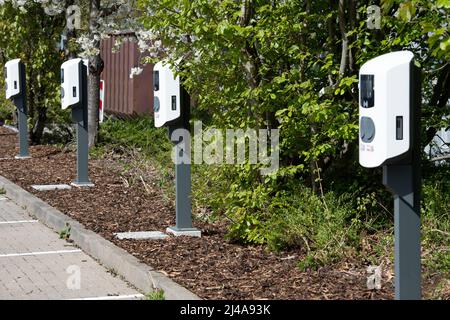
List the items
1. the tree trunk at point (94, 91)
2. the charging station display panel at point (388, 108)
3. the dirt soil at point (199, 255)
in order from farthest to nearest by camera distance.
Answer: the tree trunk at point (94, 91)
the dirt soil at point (199, 255)
the charging station display panel at point (388, 108)

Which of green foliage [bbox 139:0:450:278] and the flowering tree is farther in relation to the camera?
the flowering tree

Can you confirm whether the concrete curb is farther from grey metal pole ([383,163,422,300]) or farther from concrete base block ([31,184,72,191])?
grey metal pole ([383,163,422,300])

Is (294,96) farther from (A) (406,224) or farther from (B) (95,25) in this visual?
(B) (95,25)

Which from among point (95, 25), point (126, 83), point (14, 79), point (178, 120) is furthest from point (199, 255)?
point (126, 83)

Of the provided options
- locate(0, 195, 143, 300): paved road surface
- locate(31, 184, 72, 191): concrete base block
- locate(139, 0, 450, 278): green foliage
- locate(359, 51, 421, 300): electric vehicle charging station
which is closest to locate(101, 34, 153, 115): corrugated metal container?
locate(31, 184, 72, 191): concrete base block

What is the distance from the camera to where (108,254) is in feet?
24.7

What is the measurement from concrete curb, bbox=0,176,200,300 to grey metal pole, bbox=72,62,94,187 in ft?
2.57

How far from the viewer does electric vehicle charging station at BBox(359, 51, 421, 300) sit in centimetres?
494

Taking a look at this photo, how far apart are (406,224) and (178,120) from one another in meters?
3.49

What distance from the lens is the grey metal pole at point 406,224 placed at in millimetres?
5020

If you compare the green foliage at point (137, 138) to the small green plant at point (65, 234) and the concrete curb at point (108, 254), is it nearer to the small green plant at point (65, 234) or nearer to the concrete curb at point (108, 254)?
the concrete curb at point (108, 254)

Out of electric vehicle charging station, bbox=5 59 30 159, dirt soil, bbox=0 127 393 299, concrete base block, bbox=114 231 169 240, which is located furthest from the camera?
electric vehicle charging station, bbox=5 59 30 159

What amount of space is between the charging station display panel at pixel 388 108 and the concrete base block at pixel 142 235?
350 cm

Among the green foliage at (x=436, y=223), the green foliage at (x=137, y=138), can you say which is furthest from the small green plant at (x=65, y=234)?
the green foliage at (x=137, y=138)
